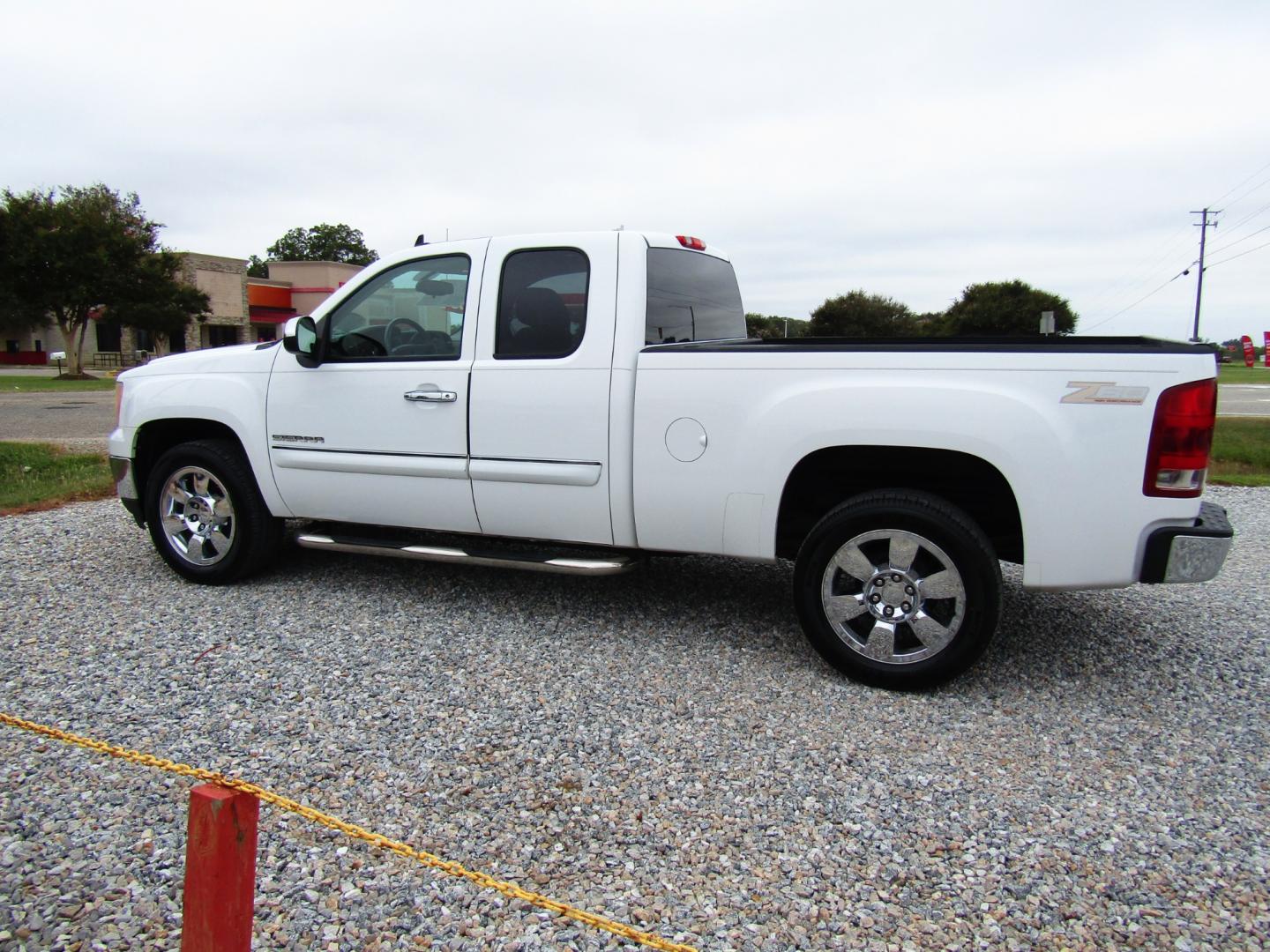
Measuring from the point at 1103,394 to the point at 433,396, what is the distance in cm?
299

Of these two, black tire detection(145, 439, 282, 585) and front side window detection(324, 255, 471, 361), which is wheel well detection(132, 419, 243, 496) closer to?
black tire detection(145, 439, 282, 585)

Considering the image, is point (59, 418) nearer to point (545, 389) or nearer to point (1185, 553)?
point (545, 389)

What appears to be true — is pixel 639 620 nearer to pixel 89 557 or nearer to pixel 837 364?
pixel 837 364

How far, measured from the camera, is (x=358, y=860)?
250 centimetres

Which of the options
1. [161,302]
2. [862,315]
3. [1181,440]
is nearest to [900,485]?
[1181,440]

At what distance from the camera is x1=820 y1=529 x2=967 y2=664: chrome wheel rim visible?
3.54 meters

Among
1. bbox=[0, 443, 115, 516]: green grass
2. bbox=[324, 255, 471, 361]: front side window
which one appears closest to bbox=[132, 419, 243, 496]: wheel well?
bbox=[324, 255, 471, 361]: front side window

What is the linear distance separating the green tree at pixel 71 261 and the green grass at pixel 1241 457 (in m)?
35.1

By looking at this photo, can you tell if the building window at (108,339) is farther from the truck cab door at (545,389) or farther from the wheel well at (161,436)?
the truck cab door at (545,389)

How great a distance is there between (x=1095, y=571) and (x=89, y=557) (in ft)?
19.4

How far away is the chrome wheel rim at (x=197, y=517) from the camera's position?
16.5 feet

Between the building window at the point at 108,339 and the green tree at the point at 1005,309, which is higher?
the green tree at the point at 1005,309

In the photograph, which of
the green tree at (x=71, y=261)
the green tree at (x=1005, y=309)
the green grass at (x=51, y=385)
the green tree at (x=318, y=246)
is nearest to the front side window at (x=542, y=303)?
the green grass at (x=51, y=385)

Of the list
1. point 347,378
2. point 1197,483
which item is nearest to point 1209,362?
point 1197,483
